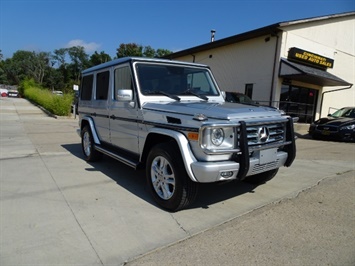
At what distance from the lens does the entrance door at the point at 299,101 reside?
15630mm

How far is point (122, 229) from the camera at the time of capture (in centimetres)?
327

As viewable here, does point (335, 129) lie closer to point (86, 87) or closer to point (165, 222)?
point (86, 87)

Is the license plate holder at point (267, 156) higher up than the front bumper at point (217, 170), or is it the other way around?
the license plate holder at point (267, 156)

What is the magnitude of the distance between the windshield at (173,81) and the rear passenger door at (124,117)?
24 cm

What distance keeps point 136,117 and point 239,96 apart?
8.27 metres

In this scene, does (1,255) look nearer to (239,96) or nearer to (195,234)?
(195,234)

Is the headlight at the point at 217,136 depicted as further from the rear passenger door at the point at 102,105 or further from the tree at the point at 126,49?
the tree at the point at 126,49

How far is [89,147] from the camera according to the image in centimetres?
632

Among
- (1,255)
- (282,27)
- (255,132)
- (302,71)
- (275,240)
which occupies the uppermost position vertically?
(282,27)

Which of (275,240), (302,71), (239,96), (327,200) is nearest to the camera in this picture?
(275,240)

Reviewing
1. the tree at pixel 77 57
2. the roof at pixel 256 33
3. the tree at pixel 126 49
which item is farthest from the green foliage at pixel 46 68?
the roof at pixel 256 33

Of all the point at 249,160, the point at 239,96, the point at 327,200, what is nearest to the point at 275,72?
the point at 239,96

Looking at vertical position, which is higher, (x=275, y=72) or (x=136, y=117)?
(x=275, y=72)

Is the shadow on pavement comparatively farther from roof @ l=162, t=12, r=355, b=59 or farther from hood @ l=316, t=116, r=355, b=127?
roof @ l=162, t=12, r=355, b=59
